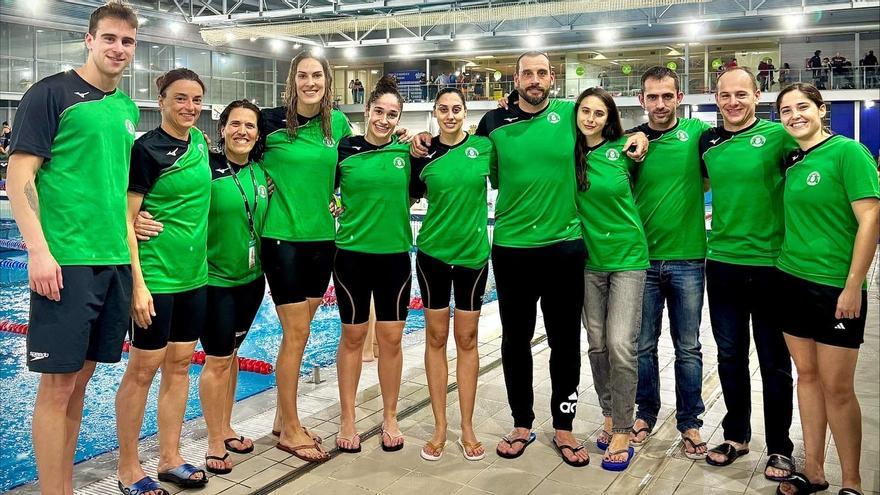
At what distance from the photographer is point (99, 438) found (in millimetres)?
4379

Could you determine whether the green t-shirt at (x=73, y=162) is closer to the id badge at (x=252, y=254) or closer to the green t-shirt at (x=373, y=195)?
the id badge at (x=252, y=254)

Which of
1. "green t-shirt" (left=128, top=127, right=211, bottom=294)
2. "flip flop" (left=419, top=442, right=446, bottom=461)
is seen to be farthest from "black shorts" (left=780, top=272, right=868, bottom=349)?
"green t-shirt" (left=128, top=127, right=211, bottom=294)

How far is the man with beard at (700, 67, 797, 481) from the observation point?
3.38 m

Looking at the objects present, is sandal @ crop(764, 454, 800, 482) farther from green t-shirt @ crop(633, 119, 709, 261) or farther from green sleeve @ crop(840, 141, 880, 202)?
green sleeve @ crop(840, 141, 880, 202)

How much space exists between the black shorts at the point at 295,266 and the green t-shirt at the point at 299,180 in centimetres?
4

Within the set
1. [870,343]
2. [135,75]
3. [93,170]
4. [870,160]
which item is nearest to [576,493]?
[870,160]

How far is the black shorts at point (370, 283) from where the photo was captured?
3.67 meters

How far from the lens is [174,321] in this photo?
3180 millimetres

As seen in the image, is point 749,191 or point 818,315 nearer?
point 818,315

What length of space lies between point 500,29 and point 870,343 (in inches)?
768

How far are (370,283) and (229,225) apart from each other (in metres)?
0.75

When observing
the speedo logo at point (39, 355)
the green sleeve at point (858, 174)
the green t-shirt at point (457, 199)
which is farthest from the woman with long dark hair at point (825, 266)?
the speedo logo at point (39, 355)

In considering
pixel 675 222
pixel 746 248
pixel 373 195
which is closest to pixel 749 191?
pixel 746 248

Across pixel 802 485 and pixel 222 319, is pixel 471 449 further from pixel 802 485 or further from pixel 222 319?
pixel 802 485
